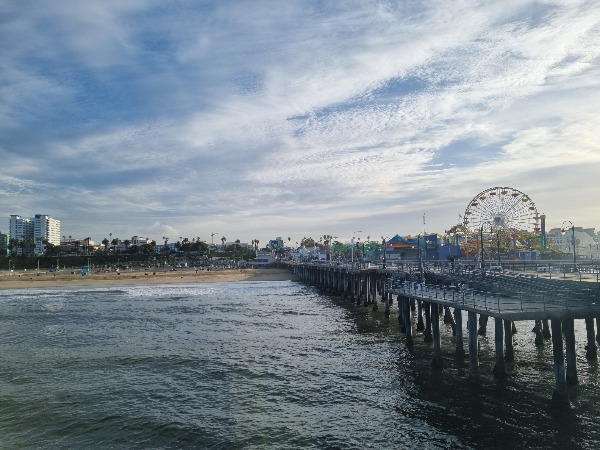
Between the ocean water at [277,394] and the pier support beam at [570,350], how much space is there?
60 centimetres

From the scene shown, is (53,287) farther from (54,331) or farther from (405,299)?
(405,299)

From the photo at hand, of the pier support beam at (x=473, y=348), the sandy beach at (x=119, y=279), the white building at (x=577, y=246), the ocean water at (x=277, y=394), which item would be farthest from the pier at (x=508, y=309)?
the sandy beach at (x=119, y=279)

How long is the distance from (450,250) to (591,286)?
79268mm

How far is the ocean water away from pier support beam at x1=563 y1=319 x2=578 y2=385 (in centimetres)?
60

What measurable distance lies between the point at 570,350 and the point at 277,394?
12597 millimetres

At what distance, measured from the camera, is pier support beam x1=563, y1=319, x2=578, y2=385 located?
18422mm

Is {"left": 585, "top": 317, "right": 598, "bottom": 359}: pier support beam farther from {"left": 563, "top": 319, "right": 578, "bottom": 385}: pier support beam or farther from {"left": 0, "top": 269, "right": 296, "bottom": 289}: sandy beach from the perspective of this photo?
{"left": 0, "top": 269, "right": 296, "bottom": 289}: sandy beach

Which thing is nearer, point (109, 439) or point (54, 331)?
point (109, 439)

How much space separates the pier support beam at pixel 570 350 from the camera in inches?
725

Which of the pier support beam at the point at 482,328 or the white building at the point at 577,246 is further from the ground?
the white building at the point at 577,246

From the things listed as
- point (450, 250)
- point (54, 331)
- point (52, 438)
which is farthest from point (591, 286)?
point (450, 250)

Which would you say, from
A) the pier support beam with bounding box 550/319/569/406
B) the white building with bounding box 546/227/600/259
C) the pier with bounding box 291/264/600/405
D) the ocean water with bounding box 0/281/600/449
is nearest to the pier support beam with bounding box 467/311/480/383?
the pier with bounding box 291/264/600/405

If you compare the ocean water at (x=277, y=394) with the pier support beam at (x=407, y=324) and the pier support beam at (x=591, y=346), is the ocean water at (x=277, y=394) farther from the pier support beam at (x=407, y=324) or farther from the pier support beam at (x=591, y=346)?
the pier support beam at (x=407, y=324)

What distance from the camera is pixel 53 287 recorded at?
309 feet
